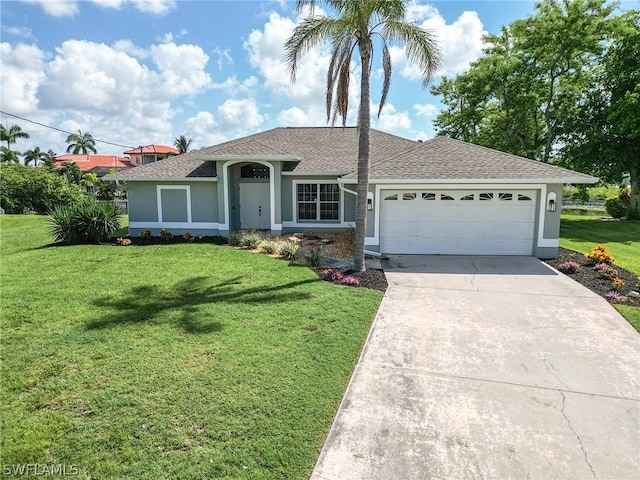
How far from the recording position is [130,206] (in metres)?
16.1

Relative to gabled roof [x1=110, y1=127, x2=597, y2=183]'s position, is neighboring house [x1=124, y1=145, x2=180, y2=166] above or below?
above

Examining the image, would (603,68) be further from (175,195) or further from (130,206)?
(130,206)

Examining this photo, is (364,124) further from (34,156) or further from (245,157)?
(34,156)

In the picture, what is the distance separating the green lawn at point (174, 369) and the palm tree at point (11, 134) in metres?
58.7

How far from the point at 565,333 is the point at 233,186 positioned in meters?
13.3

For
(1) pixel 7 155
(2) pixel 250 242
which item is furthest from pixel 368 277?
(1) pixel 7 155

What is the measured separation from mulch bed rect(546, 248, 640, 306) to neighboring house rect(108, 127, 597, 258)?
0.71 meters

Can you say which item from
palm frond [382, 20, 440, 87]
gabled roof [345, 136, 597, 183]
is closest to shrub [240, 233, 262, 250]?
gabled roof [345, 136, 597, 183]

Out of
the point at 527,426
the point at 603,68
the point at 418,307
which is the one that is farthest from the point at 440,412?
the point at 603,68

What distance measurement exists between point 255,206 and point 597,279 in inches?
491

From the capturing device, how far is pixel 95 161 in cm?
6306

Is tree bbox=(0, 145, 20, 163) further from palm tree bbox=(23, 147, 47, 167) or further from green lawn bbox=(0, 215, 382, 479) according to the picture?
green lawn bbox=(0, 215, 382, 479)

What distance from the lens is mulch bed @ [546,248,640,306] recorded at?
836 cm

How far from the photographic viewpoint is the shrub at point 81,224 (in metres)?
13.8
